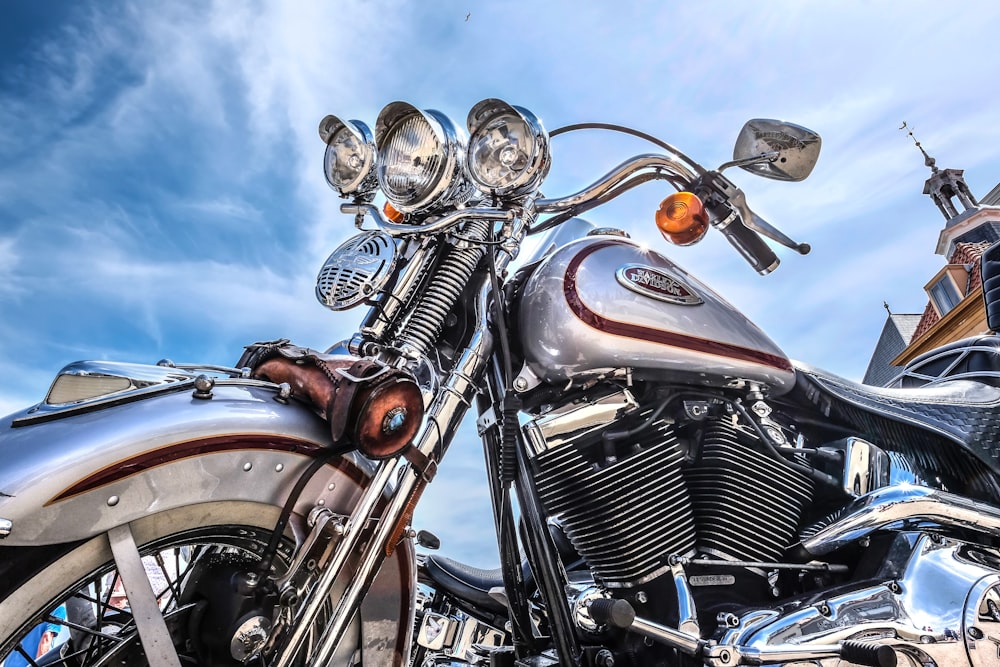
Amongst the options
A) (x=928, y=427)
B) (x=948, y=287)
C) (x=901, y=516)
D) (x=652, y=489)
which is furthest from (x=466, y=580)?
(x=948, y=287)

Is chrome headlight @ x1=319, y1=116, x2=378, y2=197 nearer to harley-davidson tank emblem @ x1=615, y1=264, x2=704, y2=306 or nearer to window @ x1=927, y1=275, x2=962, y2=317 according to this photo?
harley-davidson tank emblem @ x1=615, y1=264, x2=704, y2=306

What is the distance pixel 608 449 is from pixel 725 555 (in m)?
0.40

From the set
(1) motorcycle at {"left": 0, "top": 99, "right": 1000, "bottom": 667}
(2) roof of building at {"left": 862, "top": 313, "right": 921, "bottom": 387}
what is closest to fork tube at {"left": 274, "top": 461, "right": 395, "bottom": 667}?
(1) motorcycle at {"left": 0, "top": 99, "right": 1000, "bottom": 667}

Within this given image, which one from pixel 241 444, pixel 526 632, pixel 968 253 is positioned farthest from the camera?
pixel 968 253

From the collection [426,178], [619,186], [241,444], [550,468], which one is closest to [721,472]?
[550,468]

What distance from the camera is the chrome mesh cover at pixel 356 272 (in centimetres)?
168

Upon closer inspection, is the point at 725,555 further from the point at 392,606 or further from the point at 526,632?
the point at 392,606

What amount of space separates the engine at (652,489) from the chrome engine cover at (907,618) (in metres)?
0.18

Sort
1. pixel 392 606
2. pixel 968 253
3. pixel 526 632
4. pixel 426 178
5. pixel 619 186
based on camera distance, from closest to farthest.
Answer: pixel 392 606 < pixel 426 178 < pixel 526 632 < pixel 619 186 < pixel 968 253

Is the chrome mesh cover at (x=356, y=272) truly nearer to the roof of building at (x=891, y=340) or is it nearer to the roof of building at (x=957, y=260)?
the roof of building at (x=891, y=340)

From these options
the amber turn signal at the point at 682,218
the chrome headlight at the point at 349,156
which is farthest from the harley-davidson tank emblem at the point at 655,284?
the chrome headlight at the point at 349,156

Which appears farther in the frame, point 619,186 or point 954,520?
point 619,186

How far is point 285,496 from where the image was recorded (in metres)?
1.28

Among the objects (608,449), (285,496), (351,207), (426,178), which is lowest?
(285,496)
